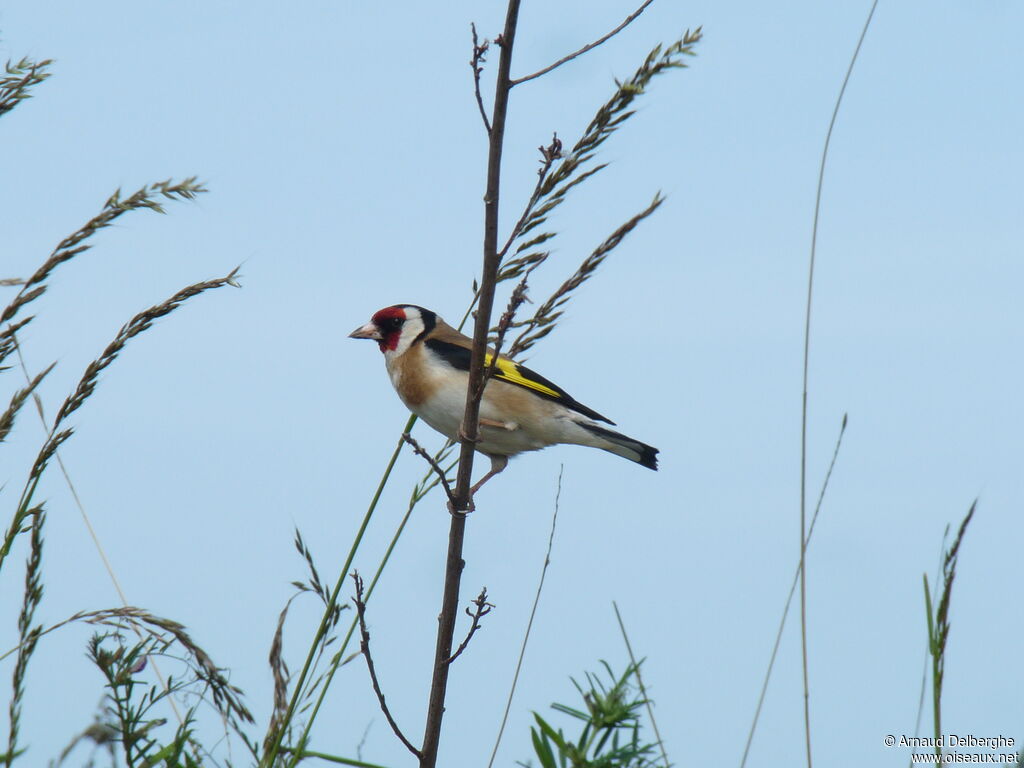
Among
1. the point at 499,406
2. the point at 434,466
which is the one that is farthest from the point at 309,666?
the point at 499,406

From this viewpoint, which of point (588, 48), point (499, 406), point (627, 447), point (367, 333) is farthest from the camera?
point (367, 333)

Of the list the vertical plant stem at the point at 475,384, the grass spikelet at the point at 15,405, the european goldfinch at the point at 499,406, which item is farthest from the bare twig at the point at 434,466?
the european goldfinch at the point at 499,406

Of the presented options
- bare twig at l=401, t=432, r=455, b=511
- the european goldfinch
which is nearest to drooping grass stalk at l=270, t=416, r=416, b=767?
bare twig at l=401, t=432, r=455, b=511

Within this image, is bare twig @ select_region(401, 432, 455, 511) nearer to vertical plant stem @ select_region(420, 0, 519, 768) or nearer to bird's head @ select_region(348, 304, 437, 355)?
vertical plant stem @ select_region(420, 0, 519, 768)

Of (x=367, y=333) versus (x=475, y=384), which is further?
(x=367, y=333)

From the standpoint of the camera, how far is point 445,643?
2271mm

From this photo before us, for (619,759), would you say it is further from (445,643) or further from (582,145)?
(582,145)

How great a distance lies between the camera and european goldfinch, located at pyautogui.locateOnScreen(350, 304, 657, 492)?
191 inches

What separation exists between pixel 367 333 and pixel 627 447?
1380mm

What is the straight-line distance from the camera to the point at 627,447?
5254mm

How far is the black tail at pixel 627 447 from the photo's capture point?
205 inches

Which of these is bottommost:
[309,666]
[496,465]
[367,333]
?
[309,666]

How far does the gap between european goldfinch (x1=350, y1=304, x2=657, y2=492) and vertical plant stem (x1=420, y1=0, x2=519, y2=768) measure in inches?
92.0

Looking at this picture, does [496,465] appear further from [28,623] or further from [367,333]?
[28,623]
